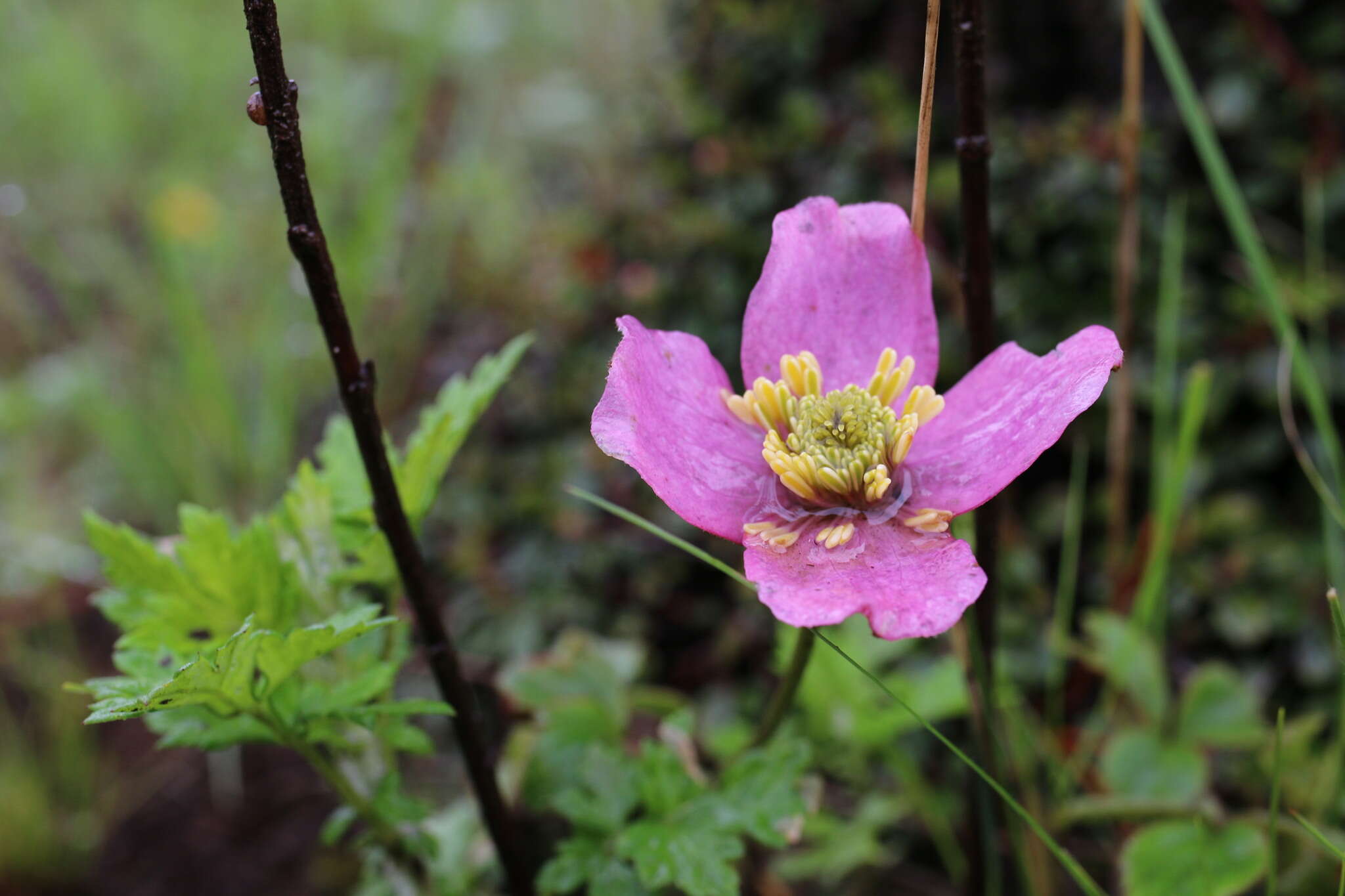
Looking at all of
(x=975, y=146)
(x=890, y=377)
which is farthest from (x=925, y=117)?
(x=890, y=377)

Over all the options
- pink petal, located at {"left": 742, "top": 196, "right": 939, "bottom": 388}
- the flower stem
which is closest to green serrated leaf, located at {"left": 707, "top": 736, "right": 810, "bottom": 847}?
the flower stem

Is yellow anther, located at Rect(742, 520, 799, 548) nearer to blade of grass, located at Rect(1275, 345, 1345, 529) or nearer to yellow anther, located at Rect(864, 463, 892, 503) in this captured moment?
yellow anther, located at Rect(864, 463, 892, 503)

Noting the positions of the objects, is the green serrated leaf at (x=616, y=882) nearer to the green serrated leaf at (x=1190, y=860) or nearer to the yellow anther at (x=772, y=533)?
the yellow anther at (x=772, y=533)

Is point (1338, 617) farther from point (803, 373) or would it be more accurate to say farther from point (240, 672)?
point (240, 672)

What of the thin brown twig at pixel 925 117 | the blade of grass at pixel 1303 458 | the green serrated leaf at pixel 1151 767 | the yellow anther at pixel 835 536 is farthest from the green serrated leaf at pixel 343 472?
the green serrated leaf at pixel 1151 767

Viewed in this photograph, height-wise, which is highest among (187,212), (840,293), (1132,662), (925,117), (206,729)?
(187,212)
